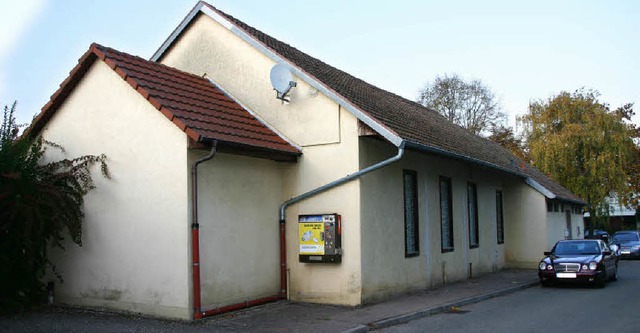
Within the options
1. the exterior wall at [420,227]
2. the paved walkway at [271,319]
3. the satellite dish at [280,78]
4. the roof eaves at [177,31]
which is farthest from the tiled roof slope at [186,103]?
the paved walkway at [271,319]

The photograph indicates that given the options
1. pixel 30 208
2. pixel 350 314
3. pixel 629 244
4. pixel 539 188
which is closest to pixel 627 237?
pixel 629 244

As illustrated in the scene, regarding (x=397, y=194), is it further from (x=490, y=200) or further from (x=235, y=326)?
(x=490, y=200)

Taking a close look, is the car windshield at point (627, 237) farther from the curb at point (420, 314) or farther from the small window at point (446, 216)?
the curb at point (420, 314)

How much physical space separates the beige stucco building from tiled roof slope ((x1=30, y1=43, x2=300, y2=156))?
0.13 ft

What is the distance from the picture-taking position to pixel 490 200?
808 inches

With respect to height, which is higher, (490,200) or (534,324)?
(490,200)

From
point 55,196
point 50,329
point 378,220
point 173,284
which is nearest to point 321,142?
point 378,220

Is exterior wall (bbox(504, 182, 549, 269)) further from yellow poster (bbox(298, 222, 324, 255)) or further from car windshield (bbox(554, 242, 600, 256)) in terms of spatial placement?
yellow poster (bbox(298, 222, 324, 255))

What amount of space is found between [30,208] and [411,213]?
844 centimetres

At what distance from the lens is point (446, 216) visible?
16.7 m

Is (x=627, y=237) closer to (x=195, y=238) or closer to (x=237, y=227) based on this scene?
(x=237, y=227)

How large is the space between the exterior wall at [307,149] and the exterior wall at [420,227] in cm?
31

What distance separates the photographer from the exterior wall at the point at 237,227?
10547 mm

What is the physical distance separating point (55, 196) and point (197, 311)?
139 inches
